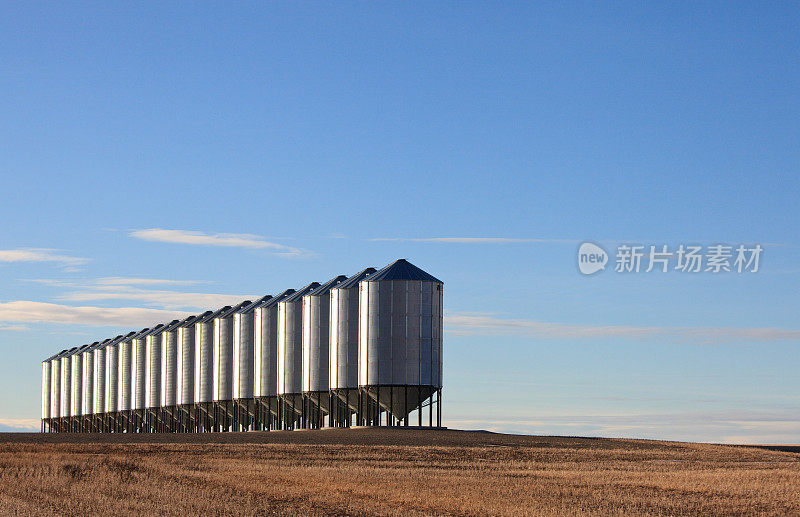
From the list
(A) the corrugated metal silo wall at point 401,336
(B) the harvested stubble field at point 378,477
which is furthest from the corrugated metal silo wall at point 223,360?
(B) the harvested stubble field at point 378,477

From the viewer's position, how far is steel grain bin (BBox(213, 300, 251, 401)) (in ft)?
369

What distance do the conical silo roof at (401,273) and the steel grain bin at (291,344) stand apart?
14.6 m

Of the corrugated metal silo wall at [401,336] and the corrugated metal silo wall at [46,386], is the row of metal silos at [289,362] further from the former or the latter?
the corrugated metal silo wall at [46,386]

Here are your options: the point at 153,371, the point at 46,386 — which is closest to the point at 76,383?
the point at 46,386

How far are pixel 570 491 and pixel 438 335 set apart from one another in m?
45.9

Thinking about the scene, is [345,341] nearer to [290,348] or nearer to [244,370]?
[290,348]

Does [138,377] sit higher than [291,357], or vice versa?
[291,357]

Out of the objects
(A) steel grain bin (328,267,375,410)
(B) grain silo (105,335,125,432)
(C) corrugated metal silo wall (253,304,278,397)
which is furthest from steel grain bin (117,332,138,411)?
(A) steel grain bin (328,267,375,410)

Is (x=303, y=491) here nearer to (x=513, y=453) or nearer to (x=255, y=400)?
(x=513, y=453)

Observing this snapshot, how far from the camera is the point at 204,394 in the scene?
385 feet

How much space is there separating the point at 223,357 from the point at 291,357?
58.5ft

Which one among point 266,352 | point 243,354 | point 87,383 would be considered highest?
point 266,352

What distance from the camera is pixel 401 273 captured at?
84.3 m

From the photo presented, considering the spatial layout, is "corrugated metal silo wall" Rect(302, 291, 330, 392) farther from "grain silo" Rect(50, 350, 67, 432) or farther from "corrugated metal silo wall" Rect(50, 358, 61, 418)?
"corrugated metal silo wall" Rect(50, 358, 61, 418)
